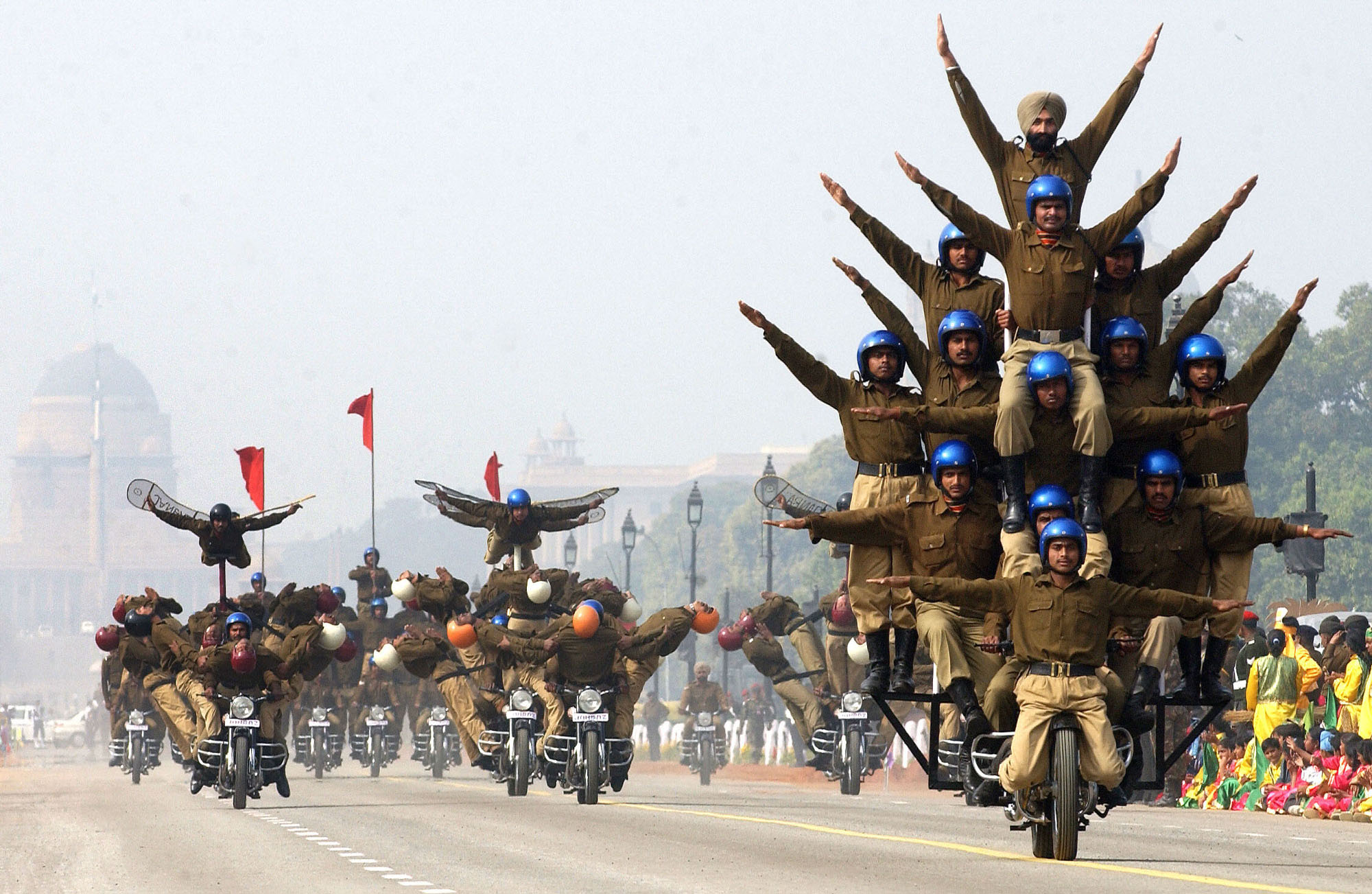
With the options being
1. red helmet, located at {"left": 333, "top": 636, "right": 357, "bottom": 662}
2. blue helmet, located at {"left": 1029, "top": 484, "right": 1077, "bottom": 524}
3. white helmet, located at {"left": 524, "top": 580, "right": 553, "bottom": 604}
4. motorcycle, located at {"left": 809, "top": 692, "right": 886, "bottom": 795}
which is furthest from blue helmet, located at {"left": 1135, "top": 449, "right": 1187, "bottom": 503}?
red helmet, located at {"left": 333, "top": 636, "right": 357, "bottom": 662}

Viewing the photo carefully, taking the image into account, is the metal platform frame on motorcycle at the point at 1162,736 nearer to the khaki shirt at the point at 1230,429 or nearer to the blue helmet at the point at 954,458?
the khaki shirt at the point at 1230,429

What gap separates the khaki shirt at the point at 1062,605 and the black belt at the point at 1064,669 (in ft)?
0.10

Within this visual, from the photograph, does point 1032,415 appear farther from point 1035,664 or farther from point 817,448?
point 817,448

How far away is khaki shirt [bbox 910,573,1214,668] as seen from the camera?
47.9 feet

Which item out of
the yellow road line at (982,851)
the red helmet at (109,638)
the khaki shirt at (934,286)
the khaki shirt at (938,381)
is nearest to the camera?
the yellow road line at (982,851)

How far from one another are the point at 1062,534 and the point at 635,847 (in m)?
5.20

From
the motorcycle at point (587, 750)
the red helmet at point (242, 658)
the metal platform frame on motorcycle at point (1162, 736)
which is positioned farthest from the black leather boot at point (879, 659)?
the red helmet at point (242, 658)

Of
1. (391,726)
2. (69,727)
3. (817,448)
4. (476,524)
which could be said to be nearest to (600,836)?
(476,524)

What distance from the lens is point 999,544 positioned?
15922 millimetres

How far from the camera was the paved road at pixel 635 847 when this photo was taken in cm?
1498

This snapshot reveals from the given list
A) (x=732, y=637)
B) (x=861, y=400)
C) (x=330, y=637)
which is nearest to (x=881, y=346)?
(x=861, y=400)

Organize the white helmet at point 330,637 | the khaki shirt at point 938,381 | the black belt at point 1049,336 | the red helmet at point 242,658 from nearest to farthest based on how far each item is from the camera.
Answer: the black belt at point 1049,336 < the khaki shirt at point 938,381 < the red helmet at point 242,658 < the white helmet at point 330,637

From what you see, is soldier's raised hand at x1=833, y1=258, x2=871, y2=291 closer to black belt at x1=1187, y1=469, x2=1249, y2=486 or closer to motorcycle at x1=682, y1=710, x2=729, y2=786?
black belt at x1=1187, y1=469, x2=1249, y2=486

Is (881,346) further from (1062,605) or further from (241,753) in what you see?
(241,753)
